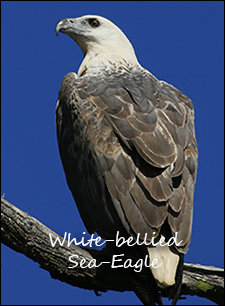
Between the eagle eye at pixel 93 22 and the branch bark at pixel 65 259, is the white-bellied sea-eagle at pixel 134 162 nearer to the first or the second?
the branch bark at pixel 65 259

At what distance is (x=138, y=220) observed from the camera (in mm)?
4805

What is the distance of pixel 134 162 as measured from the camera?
200 inches

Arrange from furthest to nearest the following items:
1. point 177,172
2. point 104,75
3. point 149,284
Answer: point 104,75
point 177,172
point 149,284

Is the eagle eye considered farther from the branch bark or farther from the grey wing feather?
the branch bark

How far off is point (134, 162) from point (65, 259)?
126cm

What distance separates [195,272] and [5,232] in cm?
207

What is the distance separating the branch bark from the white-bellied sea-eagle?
320 mm

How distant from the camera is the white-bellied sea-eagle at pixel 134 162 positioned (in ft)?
15.8

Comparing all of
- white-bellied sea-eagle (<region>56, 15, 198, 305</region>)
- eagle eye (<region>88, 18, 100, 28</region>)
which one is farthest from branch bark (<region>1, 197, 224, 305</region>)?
eagle eye (<region>88, 18, 100, 28</region>)

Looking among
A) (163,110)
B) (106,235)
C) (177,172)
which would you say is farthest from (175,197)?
(163,110)

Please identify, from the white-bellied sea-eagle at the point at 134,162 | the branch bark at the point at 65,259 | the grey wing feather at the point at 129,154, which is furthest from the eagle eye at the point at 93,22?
the branch bark at the point at 65,259

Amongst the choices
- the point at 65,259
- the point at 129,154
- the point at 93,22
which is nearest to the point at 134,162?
the point at 129,154

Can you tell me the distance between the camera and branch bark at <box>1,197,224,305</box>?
528 cm

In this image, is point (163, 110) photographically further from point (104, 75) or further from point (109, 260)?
point (109, 260)
